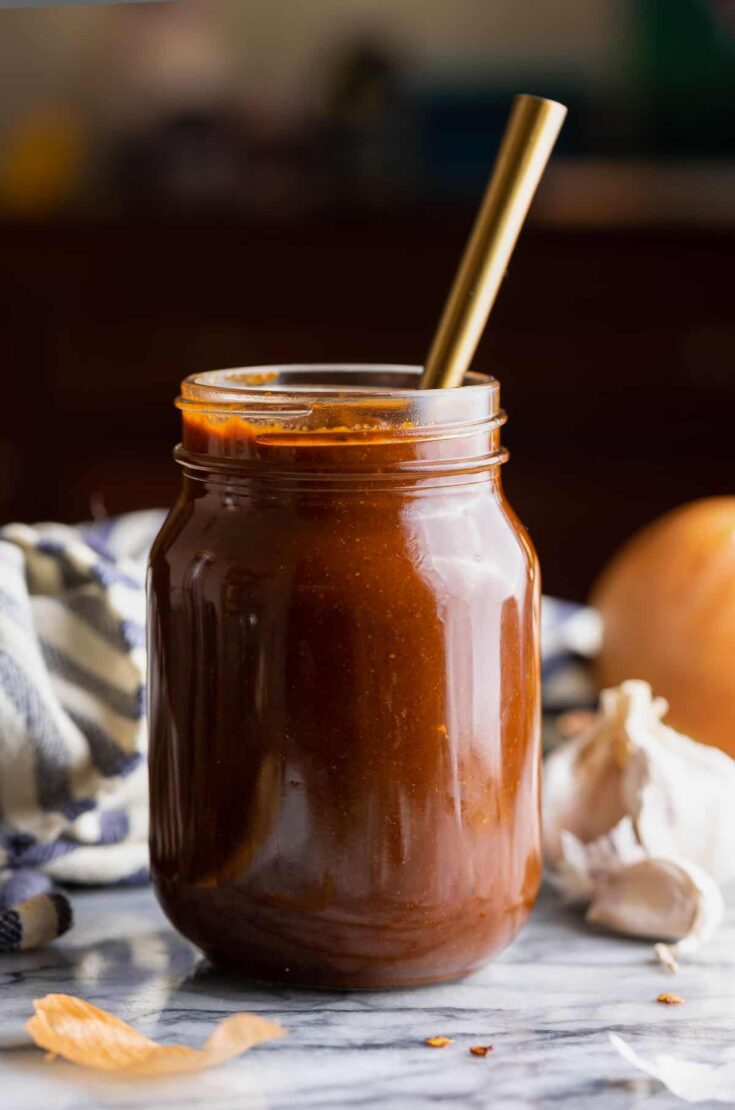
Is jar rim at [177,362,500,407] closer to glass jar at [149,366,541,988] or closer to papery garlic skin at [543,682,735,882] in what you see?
glass jar at [149,366,541,988]

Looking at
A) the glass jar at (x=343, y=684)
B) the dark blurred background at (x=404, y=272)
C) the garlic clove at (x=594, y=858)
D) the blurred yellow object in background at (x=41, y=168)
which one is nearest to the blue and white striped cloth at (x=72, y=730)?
the glass jar at (x=343, y=684)

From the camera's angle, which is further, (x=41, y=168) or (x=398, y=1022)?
(x=41, y=168)

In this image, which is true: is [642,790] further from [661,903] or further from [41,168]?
[41,168]

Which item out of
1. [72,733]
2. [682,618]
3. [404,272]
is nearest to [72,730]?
[72,733]

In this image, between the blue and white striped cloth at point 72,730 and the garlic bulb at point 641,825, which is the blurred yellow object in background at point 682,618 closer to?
the garlic bulb at point 641,825

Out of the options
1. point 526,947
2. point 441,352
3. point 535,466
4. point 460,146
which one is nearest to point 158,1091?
point 526,947

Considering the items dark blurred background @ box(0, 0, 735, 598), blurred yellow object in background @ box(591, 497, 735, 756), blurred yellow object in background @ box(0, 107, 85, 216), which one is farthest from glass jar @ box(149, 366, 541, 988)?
blurred yellow object in background @ box(0, 107, 85, 216)
